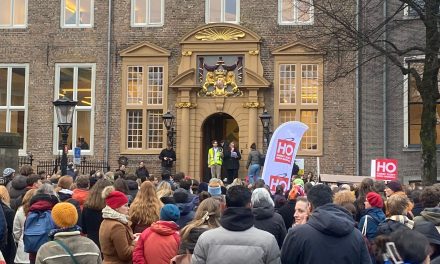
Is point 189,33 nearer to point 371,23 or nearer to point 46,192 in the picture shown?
point 371,23

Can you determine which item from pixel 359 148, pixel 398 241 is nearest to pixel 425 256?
pixel 398 241

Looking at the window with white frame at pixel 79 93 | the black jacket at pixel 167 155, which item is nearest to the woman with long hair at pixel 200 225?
the black jacket at pixel 167 155

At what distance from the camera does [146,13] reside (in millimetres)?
29688

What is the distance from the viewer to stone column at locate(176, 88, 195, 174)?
2844cm

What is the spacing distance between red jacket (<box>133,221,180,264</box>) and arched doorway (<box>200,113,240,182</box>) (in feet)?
70.1

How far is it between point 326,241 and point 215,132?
79.2 feet

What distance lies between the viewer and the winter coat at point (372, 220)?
8727mm

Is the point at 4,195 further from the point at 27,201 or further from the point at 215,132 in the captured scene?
the point at 215,132

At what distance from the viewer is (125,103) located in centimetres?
2936

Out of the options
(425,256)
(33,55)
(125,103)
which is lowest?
(425,256)

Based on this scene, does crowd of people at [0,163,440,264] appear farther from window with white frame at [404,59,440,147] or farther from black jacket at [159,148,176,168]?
window with white frame at [404,59,440,147]

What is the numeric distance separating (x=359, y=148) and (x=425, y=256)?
22.9m

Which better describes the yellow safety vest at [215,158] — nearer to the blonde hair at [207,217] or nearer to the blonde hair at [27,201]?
the blonde hair at [27,201]

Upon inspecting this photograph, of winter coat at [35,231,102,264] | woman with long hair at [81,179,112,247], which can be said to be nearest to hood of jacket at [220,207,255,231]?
winter coat at [35,231,102,264]
